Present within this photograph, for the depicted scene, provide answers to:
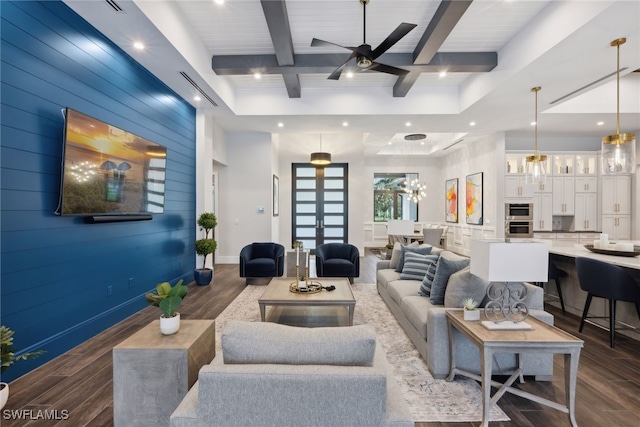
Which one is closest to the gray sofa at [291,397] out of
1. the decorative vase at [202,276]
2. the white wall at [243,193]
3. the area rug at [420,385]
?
the area rug at [420,385]

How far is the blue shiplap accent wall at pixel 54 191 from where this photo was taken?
2.44 m

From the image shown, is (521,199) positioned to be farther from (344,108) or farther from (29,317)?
(29,317)

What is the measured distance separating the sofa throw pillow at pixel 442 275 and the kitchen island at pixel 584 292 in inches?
69.3

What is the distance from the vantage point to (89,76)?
10.6 feet

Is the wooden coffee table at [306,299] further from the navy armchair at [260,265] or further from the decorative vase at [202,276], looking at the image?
the decorative vase at [202,276]

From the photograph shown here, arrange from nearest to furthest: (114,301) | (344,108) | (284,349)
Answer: (284,349) → (114,301) → (344,108)

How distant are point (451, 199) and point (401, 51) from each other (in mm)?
6769

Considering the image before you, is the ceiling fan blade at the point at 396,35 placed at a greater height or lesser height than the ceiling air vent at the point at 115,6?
lesser

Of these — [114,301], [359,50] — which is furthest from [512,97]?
[114,301]

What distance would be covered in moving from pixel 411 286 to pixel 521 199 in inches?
230

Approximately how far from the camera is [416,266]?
12.9 feet

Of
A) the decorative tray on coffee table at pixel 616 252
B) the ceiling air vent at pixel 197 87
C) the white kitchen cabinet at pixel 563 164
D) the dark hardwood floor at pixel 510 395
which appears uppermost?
the ceiling air vent at pixel 197 87

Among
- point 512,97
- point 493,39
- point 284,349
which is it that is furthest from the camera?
point 512,97

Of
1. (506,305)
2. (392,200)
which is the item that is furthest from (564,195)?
(506,305)
